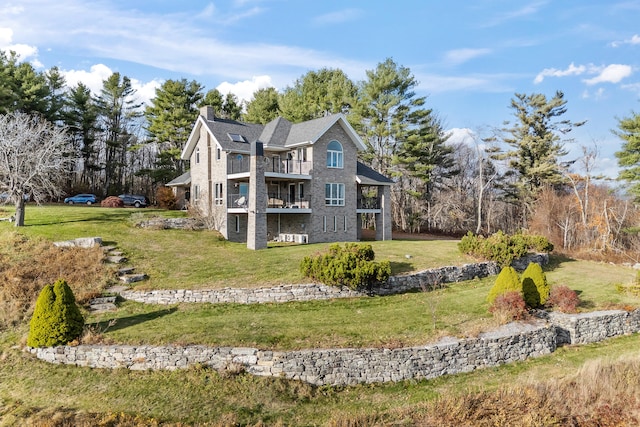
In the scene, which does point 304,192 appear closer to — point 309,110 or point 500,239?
point 500,239

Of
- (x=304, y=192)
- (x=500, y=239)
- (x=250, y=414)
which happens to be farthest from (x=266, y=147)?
(x=250, y=414)

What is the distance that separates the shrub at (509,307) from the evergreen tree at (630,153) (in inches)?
969

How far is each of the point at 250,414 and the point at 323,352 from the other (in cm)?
288

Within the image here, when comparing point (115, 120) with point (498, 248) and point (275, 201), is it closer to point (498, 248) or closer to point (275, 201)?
point (275, 201)

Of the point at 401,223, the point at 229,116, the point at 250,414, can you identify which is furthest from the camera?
the point at 229,116

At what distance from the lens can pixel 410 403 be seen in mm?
11125

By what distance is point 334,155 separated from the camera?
30625mm

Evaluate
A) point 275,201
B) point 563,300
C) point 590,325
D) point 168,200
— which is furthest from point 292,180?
point 590,325

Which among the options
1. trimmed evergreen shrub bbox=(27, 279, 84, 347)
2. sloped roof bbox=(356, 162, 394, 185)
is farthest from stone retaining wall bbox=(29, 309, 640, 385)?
sloped roof bbox=(356, 162, 394, 185)

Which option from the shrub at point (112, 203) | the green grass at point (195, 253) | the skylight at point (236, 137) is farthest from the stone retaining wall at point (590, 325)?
the shrub at point (112, 203)

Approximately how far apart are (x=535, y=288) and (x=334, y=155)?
17343mm

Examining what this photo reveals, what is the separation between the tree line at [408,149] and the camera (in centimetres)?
3950

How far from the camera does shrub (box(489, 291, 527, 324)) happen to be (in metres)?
15.5

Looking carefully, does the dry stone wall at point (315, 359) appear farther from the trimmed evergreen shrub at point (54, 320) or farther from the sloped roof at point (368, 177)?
the sloped roof at point (368, 177)
